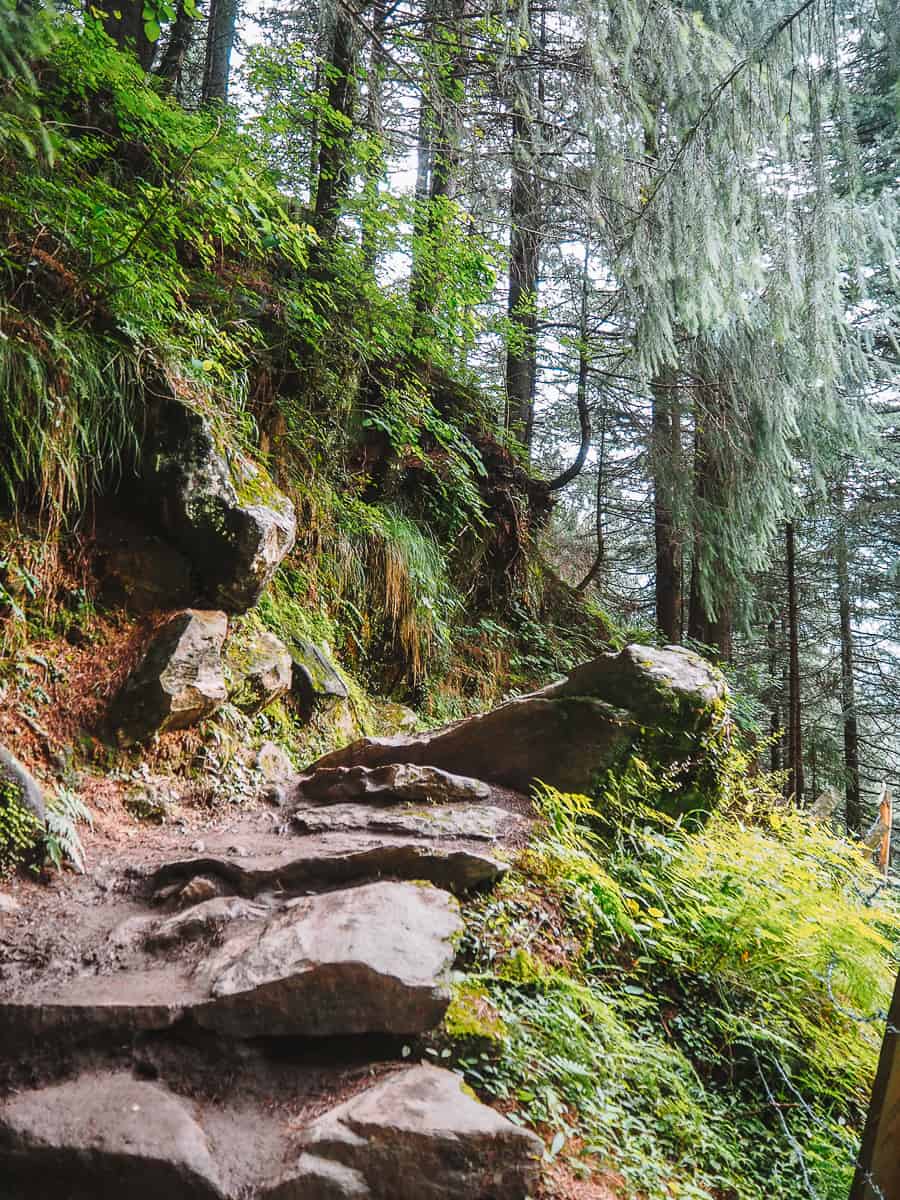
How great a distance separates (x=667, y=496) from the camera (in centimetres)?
969

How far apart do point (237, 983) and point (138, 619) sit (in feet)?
8.73

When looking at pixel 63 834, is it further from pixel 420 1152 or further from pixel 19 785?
pixel 420 1152

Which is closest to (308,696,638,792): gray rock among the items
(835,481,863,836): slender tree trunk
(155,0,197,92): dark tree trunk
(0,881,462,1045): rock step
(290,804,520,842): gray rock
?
(290,804,520,842): gray rock

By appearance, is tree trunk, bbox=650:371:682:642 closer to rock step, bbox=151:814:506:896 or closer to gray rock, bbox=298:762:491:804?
gray rock, bbox=298:762:491:804

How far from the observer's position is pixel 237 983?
2.14 m

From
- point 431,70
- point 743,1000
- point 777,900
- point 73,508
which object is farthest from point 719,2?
point 743,1000

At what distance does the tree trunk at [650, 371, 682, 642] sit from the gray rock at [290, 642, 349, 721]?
6.27m

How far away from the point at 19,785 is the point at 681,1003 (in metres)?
3.14

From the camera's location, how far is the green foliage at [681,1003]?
2188mm

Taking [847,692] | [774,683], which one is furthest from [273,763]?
[847,692]

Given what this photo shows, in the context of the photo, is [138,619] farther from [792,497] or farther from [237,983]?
[792,497]

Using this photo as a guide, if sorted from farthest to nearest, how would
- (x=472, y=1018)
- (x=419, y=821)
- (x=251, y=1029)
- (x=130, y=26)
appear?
(x=130, y=26) → (x=419, y=821) → (x=472, y=1018) → (x=251, y=1029)

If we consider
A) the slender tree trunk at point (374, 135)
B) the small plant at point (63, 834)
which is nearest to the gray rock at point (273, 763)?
the small plant at point (63, 834)

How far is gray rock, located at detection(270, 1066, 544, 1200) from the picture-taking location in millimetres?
1708
